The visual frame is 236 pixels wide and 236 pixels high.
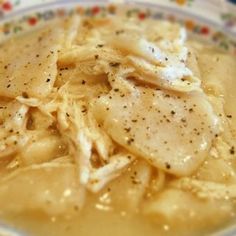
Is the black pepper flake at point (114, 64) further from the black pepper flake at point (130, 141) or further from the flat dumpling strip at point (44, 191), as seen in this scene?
the flat dumpling strip at point (44, 191)

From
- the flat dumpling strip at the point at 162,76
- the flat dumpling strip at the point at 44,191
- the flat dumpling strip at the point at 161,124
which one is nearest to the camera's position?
the flat dumpling strip at the point at 44,191

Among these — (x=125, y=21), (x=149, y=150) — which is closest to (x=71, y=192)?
(x=149, y=150)

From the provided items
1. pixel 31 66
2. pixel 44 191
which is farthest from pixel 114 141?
pixel 31 66

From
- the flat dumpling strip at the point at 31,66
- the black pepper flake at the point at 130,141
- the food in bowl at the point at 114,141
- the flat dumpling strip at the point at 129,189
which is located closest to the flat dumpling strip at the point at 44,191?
the food in bowl at the point at 114,141

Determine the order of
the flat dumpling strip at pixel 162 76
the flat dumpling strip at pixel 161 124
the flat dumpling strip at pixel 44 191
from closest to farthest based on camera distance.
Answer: the flat dumpling strip at pixel 44 191 → the flat dumpling strip at pixel 161 124 → the flat dumpling strip at pixel 162 76

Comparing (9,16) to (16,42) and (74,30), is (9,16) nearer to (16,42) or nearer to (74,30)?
(16,42)

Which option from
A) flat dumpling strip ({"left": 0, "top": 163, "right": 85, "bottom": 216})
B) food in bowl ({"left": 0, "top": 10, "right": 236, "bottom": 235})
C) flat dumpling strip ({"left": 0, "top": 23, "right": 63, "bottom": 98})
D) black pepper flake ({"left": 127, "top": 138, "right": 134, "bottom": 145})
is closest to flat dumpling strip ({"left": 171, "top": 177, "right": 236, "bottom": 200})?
food in bowl ({"left": 0, "top": 10, "right": 236, "bottom": 235})

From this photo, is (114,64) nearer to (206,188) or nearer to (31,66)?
(31,66)
